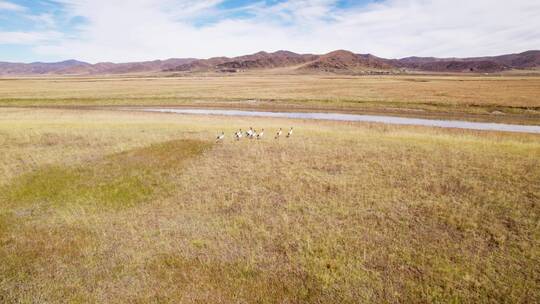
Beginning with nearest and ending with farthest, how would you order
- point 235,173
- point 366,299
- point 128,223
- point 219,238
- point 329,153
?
1. point 366,299
2. point 219,238
3. point 128,223
4. point 235,173
5. point 329,153

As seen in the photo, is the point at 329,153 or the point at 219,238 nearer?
the point at 219,238

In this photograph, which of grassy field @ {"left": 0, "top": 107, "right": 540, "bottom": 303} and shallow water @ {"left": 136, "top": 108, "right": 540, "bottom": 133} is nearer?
grassy field @ {"left": 0, "top": 107, "right": 540, "bottom": 303}

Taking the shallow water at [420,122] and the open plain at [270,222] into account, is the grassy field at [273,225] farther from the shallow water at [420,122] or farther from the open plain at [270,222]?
the shallow water at [420,122]

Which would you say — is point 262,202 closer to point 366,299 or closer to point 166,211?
point 166,211

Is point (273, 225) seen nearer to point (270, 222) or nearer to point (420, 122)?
point (270, 222)

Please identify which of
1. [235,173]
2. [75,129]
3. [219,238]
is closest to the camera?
[219,238]

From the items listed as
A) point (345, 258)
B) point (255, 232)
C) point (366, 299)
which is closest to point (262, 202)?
point (255, 232)

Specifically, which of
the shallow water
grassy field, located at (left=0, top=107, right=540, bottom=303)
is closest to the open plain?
grassy field, located at (left=0, top=107, right=540, bottom=303)

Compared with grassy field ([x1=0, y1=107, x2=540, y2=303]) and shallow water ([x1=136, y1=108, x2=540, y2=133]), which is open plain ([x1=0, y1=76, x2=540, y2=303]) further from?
shallow water ([x1=136, y1=108, x2=540, y2=133])
